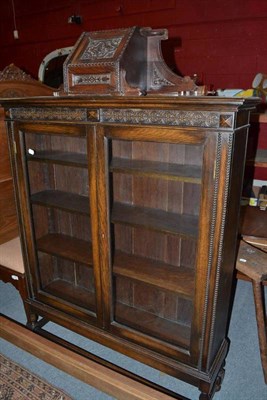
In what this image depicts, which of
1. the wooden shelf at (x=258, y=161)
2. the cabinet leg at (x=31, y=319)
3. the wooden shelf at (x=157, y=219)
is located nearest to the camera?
the wooden shelf at (x=157, y=219)

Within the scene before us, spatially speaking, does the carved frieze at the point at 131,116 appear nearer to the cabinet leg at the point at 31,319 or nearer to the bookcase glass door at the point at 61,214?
the bookcase glass door at the point at 61,214

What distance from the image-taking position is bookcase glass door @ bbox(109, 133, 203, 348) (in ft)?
5.02

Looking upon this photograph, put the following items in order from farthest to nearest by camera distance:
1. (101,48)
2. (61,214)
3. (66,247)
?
(61,214) < (66,247) < (101,48)

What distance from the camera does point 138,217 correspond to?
5.34ft

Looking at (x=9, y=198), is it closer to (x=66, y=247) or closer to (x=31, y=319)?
(x=66, y=247)

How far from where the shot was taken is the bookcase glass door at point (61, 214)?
71.2 inches

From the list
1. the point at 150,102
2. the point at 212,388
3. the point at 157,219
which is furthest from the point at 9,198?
the point at 212,388

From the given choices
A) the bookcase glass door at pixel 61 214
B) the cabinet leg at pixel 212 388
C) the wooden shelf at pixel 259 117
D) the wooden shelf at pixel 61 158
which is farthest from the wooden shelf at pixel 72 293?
the wooden shelf at pixel 259 117

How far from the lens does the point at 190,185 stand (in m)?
1.59

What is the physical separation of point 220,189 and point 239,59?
2.23 meters

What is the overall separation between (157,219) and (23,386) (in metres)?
1.22

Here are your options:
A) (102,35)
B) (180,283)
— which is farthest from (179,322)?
(102,35)

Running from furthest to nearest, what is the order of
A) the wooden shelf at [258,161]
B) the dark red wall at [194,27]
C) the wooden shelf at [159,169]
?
the dark red wall at [194,27], the wooden shelf at [258,161], the wooden shelf at [159,169]

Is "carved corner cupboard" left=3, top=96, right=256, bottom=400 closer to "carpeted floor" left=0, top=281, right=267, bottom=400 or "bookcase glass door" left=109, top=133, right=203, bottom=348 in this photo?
"bookcase glass door" left=109, top=133, right=203, bottom=348
